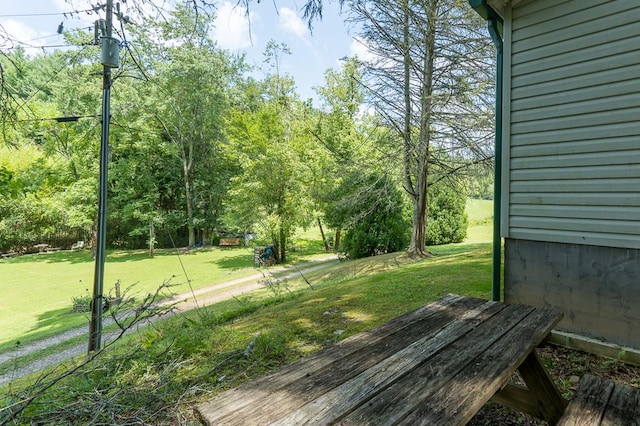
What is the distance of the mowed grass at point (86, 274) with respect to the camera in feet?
23.1

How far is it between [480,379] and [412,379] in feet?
0.72

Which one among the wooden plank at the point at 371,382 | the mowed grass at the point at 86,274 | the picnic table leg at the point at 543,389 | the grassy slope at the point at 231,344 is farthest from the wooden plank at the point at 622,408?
the mowed grass at the point at 86,274

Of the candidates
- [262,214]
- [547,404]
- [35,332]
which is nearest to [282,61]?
[262,214]

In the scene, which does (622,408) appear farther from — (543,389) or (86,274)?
(86,274)

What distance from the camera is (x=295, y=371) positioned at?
3.47ft

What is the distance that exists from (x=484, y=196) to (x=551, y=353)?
21.5 ft

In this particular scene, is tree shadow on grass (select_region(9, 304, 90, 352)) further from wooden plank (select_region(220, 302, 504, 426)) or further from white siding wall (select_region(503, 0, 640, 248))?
white siding wall (select_region(503, 0, 640, 248))

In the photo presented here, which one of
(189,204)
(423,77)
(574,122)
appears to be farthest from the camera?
(189,204)

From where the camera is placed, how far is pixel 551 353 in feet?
8.16

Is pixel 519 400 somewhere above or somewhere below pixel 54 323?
above

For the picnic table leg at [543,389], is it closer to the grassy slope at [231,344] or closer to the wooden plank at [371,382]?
the wooden plank at [371,382]

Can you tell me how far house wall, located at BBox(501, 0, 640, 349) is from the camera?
225 cm

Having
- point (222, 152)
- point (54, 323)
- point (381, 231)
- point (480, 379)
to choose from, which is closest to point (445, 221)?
point (381, 231)

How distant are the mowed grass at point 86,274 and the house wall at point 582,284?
11.4 feet
